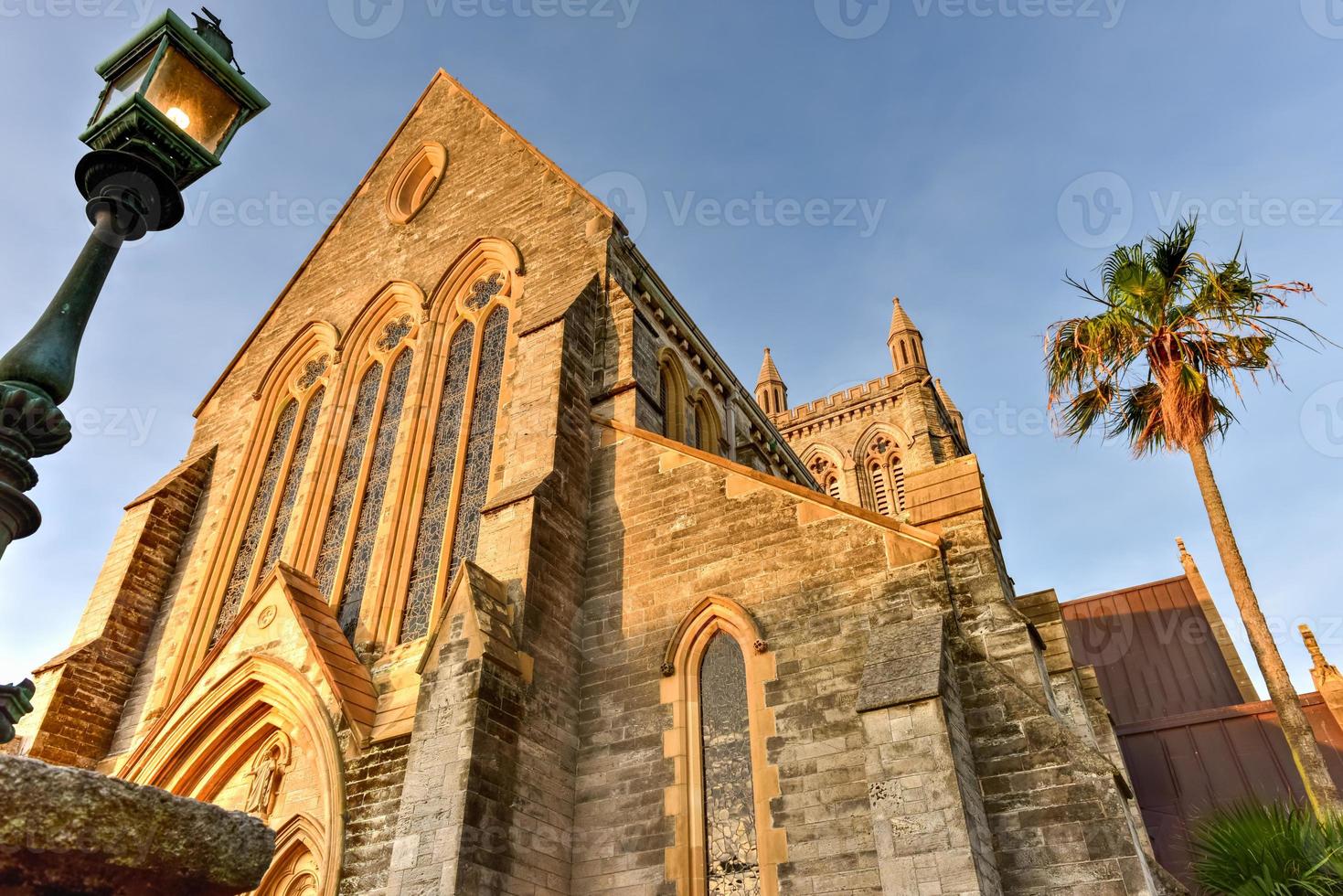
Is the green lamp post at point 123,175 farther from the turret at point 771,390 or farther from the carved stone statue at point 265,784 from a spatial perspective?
the turret at point 771,390

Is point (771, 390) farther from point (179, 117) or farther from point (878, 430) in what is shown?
point (179, 117)

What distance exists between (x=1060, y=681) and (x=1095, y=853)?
3260mm

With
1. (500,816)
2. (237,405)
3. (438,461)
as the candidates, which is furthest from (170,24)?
(237,405)

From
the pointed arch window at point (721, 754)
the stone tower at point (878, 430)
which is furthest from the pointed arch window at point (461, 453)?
the stone tower at point (878, 430)

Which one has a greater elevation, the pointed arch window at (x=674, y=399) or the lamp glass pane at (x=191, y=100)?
the pointed arch window at (x=674, y=399)

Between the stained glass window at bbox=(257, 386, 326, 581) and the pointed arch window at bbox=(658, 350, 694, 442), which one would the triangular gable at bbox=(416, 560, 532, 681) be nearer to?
the stained glass window at bbox=(257, 386, 326, 581)

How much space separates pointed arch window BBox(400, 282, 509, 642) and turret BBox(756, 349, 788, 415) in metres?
22.9

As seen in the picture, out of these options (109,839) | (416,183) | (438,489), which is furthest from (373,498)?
(109,839)

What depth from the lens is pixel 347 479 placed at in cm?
1471

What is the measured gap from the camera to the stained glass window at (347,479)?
44.9ft

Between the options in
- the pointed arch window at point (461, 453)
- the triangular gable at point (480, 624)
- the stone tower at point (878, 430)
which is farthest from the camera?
the stone tower at point (878, 430)

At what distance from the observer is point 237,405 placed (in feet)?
56.9

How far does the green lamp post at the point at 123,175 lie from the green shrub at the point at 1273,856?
32.4ft

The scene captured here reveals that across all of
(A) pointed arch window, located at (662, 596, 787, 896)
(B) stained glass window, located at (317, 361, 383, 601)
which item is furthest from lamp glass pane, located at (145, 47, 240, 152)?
(B) stained glass window, located at (317, 361, 383, 601)
